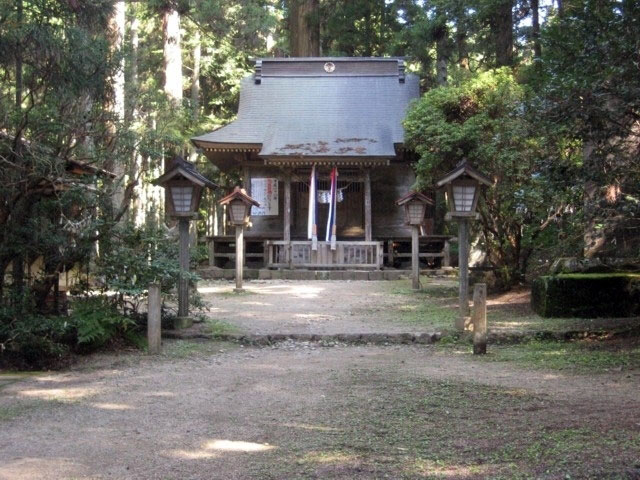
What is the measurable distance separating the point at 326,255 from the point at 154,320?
12900mm

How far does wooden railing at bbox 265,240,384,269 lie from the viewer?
21031 millimetres

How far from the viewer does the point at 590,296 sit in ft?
35.0

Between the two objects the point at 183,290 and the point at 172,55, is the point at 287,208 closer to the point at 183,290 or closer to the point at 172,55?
the point at 172,55

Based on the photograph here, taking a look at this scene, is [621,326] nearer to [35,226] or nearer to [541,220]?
[541,220]

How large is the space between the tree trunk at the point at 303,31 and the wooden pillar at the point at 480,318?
22.5 m

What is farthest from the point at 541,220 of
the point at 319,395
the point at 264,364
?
the point at 319,395

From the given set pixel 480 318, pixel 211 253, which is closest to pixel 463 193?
pixel 480 318

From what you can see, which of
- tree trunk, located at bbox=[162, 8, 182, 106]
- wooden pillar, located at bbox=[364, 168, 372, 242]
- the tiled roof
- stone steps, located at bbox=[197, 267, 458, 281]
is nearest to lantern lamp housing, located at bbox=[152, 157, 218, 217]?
stone steps, located at bbox=[197, 267, 458, 281]

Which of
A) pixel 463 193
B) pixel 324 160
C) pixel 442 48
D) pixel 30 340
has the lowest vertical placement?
pixel 30 340

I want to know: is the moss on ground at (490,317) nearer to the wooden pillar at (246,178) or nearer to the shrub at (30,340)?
the shrub at (30,340)

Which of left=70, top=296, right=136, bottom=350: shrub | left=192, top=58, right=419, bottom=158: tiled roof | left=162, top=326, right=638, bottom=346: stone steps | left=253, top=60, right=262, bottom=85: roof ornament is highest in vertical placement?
left=253, top=60, right=262, bottom=85: roof ornament

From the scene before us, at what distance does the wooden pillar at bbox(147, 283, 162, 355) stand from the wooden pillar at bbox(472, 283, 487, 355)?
4.01m

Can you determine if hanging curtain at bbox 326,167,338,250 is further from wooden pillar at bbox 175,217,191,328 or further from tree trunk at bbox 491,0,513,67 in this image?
wooden pillar at bbox 175,217,191,328

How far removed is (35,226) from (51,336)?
132cm
